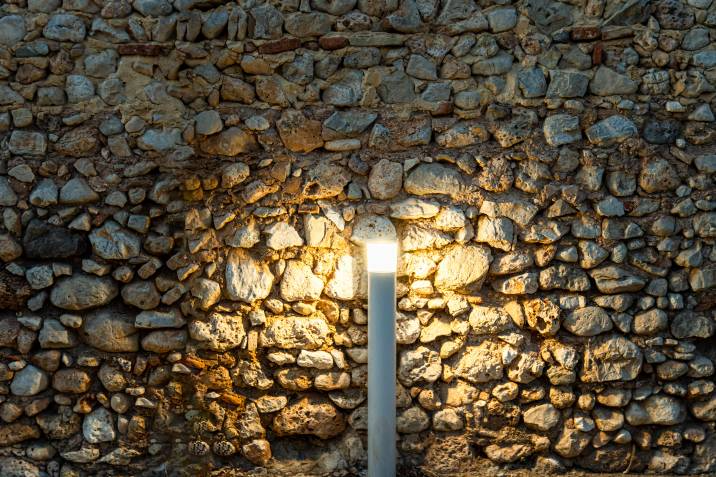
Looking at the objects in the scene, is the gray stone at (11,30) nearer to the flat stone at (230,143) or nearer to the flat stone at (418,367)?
the flat stone at (230,143)

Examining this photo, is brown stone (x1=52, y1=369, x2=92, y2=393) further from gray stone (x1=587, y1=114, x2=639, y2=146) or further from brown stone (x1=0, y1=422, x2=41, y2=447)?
gray stone (x1=587, y1=114, x2=639, y2=146)

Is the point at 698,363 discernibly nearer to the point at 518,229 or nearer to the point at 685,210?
the point at 685,210

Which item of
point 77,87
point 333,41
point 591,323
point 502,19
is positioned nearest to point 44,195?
point 77,87

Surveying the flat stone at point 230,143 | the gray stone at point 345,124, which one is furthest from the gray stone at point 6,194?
the gray stone at point 345,124

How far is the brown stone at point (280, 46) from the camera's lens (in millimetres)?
2428

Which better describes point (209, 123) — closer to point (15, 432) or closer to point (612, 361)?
point (15, 432)

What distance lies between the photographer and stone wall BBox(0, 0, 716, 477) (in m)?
2.38

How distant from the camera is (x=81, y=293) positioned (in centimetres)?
238

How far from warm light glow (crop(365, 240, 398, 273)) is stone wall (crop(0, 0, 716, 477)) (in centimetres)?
29

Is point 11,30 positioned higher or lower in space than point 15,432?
higher

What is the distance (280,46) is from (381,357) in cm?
142

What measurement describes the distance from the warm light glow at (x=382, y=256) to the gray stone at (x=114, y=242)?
106 centimetres

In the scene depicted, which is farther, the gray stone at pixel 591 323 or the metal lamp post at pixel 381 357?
the gray stone at pixel 591 323

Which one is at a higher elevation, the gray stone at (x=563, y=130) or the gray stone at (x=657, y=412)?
the gray stone at (x=563, y=130)
